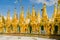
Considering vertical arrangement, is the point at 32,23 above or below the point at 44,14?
below

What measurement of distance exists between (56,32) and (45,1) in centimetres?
84

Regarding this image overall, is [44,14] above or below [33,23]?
above

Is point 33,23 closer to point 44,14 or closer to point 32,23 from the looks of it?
point 32,23

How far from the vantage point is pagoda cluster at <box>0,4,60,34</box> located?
4.78 m

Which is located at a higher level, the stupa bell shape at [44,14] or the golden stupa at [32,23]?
the stupa bell shape at [44,14]

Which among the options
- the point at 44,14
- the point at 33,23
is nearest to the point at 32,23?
the point at 33,23

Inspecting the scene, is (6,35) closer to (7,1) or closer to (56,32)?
(7,1)

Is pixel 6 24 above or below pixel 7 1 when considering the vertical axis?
below

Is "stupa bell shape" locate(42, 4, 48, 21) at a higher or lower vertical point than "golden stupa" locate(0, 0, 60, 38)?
higher

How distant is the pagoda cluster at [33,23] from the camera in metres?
4.78

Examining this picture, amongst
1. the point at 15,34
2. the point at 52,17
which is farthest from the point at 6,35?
the point at 52,17

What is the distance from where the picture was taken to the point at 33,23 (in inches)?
192

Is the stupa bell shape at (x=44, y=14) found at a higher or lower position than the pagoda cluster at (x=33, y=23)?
higher

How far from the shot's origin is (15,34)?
4879mm
